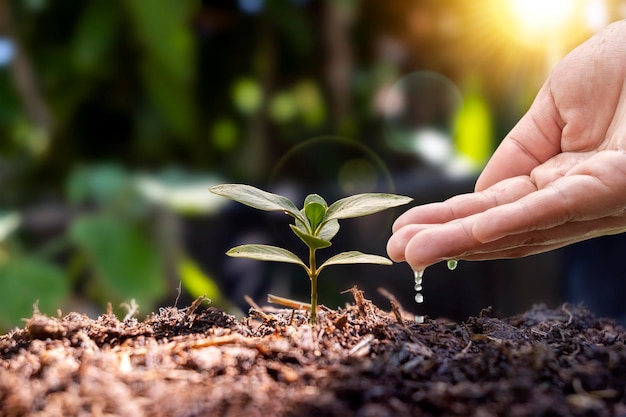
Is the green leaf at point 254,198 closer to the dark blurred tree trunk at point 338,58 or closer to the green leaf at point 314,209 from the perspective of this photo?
the green leaf at point 314,209

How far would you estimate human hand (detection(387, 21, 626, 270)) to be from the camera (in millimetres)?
789

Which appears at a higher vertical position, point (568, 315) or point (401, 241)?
point (401, 241)

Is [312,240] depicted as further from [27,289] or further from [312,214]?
[27,289]

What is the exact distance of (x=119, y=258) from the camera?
2.00 meters

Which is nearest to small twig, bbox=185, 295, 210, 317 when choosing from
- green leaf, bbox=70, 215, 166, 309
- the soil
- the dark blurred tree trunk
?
the soil

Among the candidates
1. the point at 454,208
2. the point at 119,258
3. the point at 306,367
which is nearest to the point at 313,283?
→ the point at 306,367

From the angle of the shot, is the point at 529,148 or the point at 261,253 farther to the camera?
the point at 529,148

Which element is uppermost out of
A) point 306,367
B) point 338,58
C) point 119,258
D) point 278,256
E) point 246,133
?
point 338,58

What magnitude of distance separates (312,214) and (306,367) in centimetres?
22

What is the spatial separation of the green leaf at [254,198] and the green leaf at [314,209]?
1cm

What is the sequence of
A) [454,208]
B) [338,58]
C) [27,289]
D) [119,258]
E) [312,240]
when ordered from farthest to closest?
[338,58] < [119,258] < [27,289] < [454,208] < [312,240]

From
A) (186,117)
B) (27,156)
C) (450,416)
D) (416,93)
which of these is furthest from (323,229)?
(416,93)

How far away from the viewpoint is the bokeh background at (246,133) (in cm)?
197

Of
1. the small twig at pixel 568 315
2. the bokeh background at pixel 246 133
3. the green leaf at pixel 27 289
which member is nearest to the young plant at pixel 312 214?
the small twig at pixel 568 315
